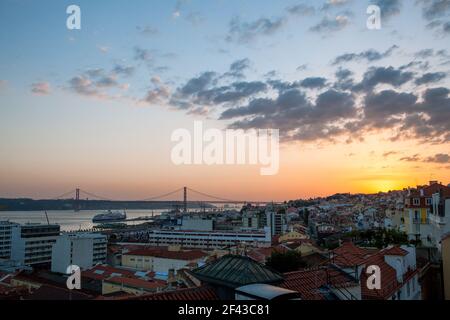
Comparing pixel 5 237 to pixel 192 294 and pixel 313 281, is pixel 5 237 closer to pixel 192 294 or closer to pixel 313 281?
pixel 313 281

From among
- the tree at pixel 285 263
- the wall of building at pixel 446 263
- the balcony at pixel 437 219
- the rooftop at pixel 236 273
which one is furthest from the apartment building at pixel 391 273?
the tree at pixel 285 263

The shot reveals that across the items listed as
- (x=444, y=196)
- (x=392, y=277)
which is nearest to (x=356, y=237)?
(x=444, y=196)

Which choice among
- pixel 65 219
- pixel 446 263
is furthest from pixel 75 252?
pixel 65 219

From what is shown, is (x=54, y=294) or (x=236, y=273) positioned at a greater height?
(x=236, y=273)

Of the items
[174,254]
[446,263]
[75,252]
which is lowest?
[75,252]

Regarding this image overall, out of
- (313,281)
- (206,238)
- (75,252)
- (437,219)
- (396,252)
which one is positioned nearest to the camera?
(313,281)
